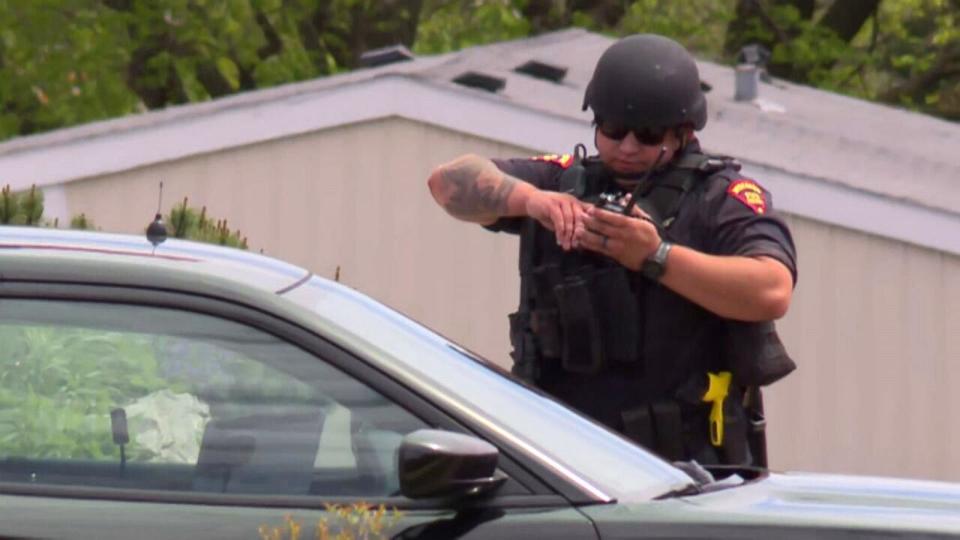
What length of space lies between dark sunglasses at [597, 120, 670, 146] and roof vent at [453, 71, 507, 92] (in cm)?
686

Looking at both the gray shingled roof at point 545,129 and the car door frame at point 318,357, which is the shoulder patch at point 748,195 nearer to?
the car door frame at point 318,357

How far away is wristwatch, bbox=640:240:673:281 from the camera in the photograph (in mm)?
5246

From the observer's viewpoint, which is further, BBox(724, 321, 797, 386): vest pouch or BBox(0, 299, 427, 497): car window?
BBox(724, 321, 797, 386): vest pouch

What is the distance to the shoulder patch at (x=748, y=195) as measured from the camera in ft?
17.7

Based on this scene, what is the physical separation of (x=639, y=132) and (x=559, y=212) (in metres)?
0.31

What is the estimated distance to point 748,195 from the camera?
17.7ft

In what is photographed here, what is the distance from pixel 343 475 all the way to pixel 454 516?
21 cm

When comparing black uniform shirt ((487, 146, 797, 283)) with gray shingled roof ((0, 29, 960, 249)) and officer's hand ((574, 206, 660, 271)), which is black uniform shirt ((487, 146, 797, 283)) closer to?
officer's hand ((574, 206, 660, 271))

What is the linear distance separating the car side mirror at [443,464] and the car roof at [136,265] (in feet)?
1.46

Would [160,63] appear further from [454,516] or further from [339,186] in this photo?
[454,516]

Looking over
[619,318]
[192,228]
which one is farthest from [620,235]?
[192,228]

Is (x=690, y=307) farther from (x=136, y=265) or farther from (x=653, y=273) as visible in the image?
(x=136, y=265)

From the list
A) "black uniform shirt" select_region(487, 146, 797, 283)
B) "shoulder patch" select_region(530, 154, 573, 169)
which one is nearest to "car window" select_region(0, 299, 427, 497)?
"black uniform shirt" select_region(487, 146, 797, 283)

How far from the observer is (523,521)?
3.85 meters
